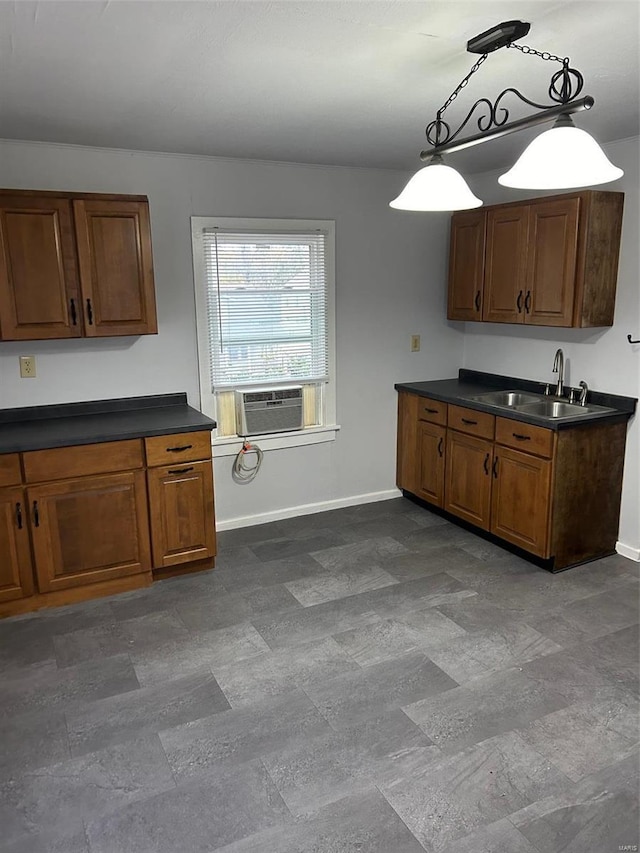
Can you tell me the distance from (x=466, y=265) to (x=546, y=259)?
2.49 ft

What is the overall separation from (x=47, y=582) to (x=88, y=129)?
2.24m

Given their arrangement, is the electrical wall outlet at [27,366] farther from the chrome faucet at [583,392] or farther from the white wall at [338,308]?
the chrome faucet at [583,392]

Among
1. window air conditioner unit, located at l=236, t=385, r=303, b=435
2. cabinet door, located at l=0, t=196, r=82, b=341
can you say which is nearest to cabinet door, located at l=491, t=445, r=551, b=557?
window air conditioner unit, located at l=236, t=385, r=303, b=435

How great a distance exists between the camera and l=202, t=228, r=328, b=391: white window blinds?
3.92 metres

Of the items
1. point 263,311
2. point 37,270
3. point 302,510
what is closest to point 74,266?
point 37,270

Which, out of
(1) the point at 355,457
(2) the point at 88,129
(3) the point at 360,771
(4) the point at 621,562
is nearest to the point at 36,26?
(2) the point at 88,129

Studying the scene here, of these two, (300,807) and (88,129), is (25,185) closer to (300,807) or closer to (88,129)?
(88,129)

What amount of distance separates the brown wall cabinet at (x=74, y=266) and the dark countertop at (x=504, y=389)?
76.5 inches

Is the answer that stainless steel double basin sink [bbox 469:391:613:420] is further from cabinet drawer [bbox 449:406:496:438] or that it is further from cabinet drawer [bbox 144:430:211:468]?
cabinet drawer [bbox 144:430:211:468]

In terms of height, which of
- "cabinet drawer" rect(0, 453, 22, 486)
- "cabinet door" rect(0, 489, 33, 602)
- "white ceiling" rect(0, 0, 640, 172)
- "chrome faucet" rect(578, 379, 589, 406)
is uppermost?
"white ceiling" rect(0, 0, 640, 172)

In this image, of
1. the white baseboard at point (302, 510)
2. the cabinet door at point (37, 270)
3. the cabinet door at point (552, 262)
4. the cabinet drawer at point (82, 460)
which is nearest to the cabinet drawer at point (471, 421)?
the cabinet door at point (552, 262)

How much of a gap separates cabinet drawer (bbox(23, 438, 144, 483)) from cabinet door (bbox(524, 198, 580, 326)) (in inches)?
95.2

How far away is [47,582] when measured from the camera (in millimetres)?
3160

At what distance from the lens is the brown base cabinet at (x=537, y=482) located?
3434 millimetres
